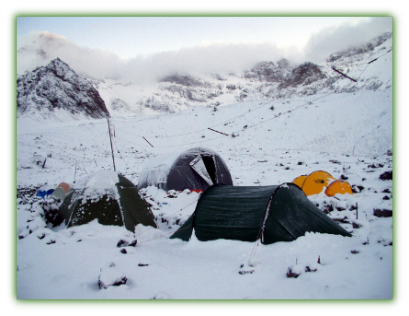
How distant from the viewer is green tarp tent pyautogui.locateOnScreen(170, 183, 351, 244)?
4887 mm

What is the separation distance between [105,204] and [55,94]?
45.5 meters

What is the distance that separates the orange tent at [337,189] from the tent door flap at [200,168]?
4355mm

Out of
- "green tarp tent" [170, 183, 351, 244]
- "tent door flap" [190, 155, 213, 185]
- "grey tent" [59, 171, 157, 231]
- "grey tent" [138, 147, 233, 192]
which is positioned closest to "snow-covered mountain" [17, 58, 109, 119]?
"grey tent" [138, 147, 233, 192]

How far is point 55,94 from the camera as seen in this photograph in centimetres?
4372

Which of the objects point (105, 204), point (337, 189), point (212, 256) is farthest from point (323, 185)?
point (105, 204)

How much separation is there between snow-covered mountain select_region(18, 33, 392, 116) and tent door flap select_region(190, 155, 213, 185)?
6477 millimetres

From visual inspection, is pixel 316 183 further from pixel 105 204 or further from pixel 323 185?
pixel 105 204

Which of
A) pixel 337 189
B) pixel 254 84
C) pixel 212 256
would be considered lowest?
pixel 212 256

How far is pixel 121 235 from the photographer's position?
559cm

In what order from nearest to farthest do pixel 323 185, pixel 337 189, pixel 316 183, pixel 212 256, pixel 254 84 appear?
pixel 212 256 → pixel 337 189 → pixel 323 185 → pixel 316 183 → pixel 254 84

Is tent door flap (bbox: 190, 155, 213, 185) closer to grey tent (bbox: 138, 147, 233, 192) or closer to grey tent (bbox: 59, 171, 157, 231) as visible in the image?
grey tent (bbox: 138, 147, 233, 192)

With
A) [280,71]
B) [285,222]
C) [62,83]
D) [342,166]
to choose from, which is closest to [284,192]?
[285,222]

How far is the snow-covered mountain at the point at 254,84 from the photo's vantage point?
32625mm

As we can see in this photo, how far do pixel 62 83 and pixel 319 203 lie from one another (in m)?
51.9
